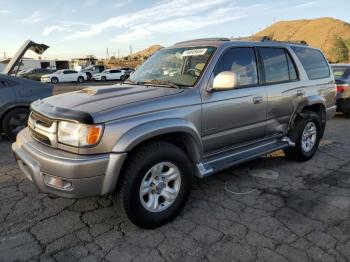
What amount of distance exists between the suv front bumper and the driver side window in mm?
1693

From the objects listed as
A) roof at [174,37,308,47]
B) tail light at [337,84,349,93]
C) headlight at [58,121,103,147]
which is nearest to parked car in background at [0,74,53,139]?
roof at [174,37,308,47]

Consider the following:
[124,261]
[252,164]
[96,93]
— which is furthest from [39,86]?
[124,261]

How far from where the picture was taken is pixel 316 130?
549cm

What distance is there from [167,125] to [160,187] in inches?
24.9

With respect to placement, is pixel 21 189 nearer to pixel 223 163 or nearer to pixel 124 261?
pixel 124 261

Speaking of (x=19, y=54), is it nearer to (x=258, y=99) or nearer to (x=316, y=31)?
(x=258, y=99)

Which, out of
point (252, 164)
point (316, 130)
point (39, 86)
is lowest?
point (252, 164)

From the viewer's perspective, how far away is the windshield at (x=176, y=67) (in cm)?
384

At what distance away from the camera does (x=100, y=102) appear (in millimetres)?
3197

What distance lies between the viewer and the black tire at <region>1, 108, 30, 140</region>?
663cm

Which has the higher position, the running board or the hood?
the hood

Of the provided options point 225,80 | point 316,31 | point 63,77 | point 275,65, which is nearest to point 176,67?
point 225,80

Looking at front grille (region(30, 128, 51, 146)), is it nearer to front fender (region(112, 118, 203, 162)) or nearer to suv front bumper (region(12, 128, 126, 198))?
suv front bumper (region(12, 128, 126, 198))

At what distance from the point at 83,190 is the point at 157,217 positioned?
2.67 feet
